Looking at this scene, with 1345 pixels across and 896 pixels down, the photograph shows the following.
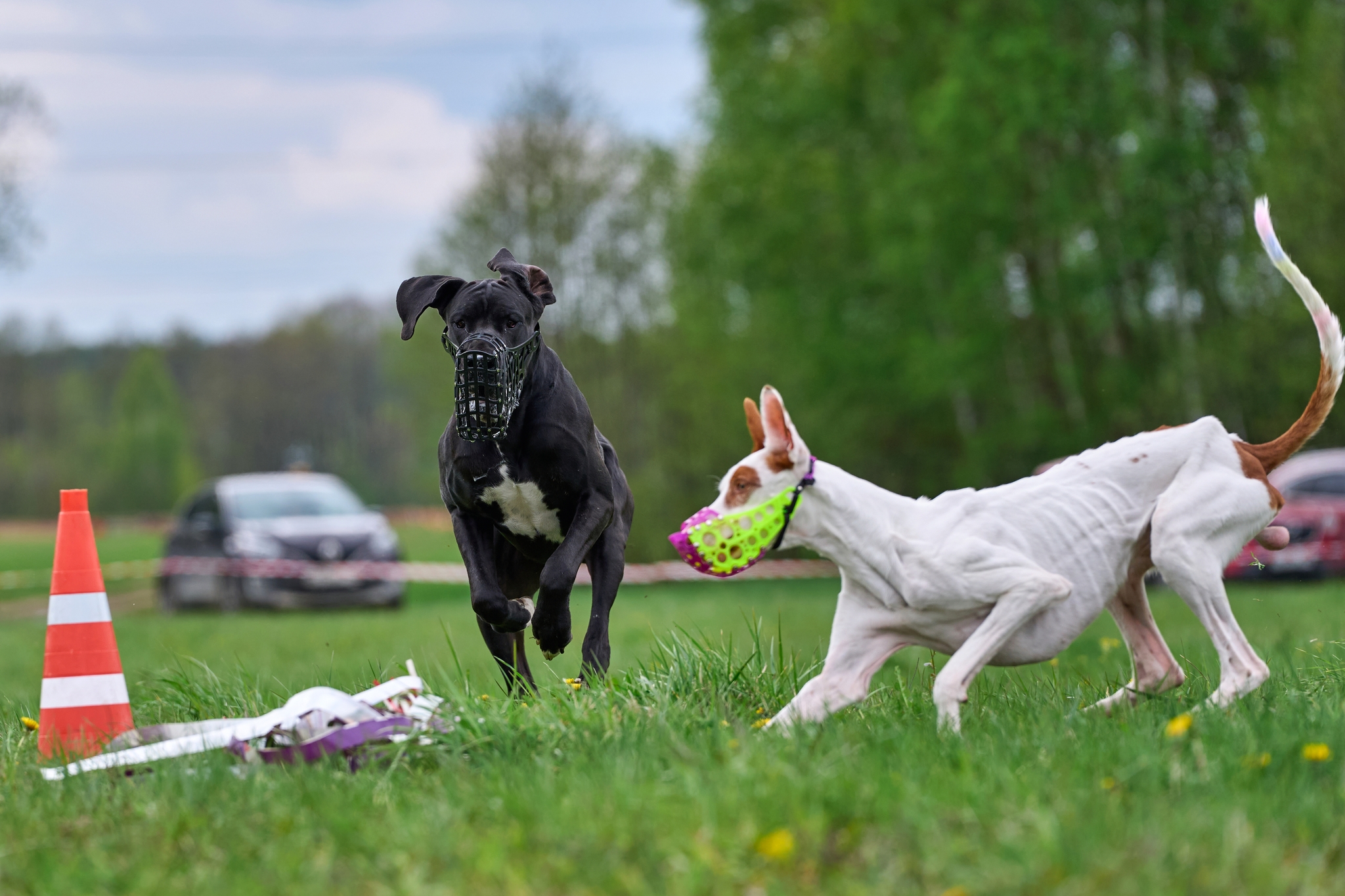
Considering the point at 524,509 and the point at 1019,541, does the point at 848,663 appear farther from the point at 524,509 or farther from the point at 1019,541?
the point at 524,509

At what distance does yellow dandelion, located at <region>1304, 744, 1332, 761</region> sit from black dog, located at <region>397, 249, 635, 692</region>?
100 inches

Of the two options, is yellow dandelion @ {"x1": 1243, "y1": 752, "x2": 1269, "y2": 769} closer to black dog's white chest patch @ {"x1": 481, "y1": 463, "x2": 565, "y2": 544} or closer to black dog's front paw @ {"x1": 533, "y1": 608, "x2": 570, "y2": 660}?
black dog's front paw @ {"x1": 533, "y1": 608, "x2": 570, "y2": 660}

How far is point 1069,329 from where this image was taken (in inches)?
991

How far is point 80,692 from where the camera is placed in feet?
16.7

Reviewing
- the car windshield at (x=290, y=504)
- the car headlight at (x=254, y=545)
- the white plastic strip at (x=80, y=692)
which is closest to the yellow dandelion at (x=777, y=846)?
the white plastic strip at (x=80, y=692)

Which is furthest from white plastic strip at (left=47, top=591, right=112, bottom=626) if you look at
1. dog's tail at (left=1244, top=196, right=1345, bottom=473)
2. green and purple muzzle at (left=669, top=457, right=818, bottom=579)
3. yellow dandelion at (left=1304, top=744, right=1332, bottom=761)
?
dog's tail at (left=1244, top=196, right=1345, bottom=473)

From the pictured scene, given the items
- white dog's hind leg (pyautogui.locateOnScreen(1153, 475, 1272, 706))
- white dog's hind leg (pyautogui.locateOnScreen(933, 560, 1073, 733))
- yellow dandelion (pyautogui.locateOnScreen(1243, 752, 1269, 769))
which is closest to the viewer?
yellow dandelion (pyautogui.locateOnScreen(1243, 752, 1269, 769))

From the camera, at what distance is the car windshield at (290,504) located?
63.9 feet

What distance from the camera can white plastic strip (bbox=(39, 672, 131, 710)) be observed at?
505 cm

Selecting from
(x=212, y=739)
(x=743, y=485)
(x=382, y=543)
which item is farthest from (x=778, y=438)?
(x=382, y=543)

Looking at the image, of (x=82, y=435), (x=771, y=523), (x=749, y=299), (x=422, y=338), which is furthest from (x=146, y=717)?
(x=82, y=435)

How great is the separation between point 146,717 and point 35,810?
1.81 meters

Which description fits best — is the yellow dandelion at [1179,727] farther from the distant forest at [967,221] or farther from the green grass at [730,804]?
the distant forest at [967,221]

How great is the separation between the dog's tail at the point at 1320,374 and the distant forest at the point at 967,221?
52.4ft
